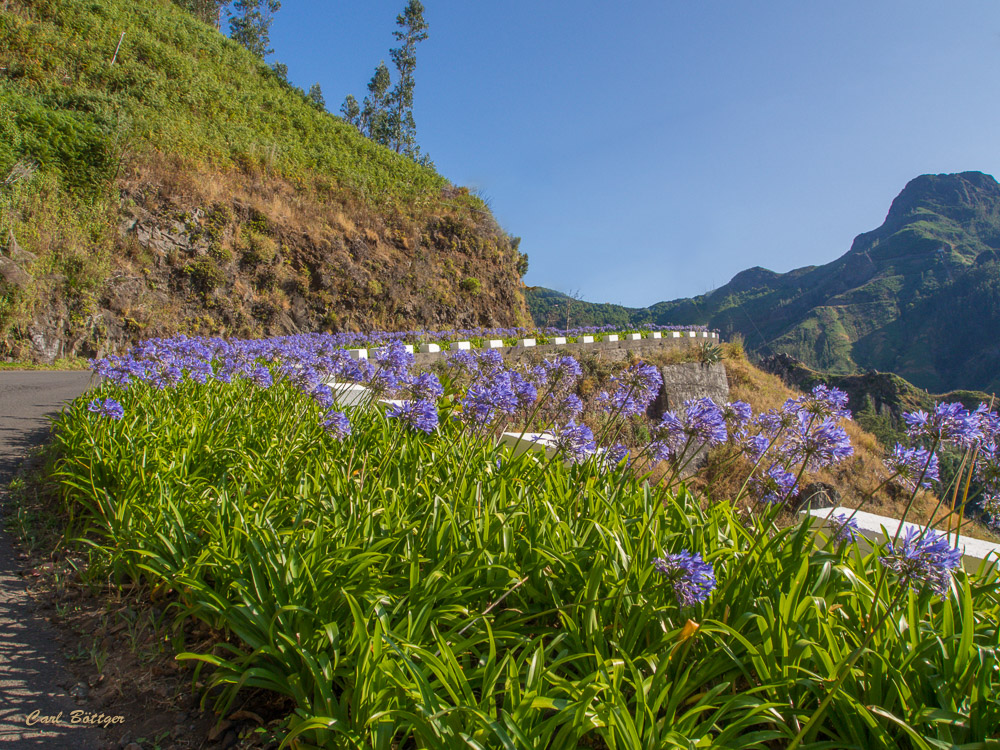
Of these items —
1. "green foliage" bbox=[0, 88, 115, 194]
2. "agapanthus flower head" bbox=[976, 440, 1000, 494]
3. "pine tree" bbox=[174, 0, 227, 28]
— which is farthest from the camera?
"pine tree" bbox=[174, 0, 227, 28]

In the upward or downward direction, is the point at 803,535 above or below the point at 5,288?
below

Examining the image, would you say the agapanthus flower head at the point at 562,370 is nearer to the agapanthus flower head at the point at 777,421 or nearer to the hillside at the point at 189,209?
the agapanthus flower head at the point at 777,421

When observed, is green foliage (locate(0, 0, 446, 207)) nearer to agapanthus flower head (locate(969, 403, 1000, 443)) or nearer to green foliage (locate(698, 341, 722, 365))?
green foliage (locate(698, 341, 722, 365))

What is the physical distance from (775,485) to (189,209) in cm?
1980

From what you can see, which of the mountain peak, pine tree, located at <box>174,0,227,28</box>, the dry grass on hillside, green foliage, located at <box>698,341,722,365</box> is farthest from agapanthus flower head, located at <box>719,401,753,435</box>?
the mountain peak

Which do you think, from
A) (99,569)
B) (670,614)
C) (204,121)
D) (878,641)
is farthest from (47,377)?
(204,121)

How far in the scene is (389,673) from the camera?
167 centimetres

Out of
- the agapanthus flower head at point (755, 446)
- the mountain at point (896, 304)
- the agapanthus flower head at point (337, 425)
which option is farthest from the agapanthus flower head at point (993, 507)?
the mountain at point (896, 304)

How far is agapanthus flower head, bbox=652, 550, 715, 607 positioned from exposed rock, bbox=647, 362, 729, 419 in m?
13.8

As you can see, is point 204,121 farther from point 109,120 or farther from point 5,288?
point 5,288

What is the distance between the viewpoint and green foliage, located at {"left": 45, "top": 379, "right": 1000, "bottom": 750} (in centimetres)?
163

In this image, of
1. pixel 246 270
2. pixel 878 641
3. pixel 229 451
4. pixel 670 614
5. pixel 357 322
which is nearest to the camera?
pixel 878 641

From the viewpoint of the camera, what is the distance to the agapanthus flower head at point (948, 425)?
1.99m

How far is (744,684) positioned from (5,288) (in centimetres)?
1665
